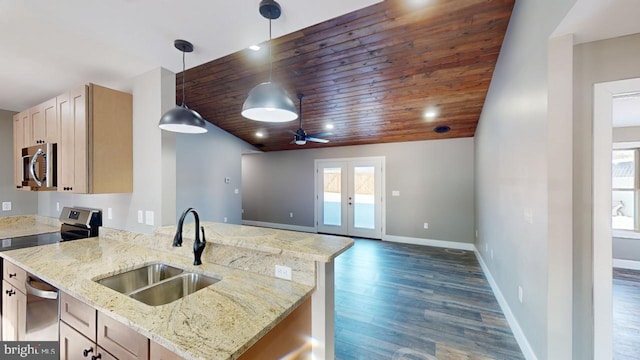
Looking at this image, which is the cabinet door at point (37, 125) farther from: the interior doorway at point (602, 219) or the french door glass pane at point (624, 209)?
the french door glass pane at point (624, 209)

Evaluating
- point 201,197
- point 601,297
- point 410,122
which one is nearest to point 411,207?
point 410,122

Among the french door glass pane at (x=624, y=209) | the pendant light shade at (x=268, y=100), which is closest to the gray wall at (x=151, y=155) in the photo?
the pendant light shade at (x=268, y=100)

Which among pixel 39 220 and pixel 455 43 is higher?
pixel 455 43

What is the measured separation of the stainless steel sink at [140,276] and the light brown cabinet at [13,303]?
0.76m

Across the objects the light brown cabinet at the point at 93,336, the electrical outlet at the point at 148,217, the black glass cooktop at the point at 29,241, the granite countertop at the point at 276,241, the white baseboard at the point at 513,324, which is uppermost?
the electrical outlet at the point at 148,217

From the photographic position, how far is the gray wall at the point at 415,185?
5.08 m

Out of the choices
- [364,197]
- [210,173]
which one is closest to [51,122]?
[210,173]

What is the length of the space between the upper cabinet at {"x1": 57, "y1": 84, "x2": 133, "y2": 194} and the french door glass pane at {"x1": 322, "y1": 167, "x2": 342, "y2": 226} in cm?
474

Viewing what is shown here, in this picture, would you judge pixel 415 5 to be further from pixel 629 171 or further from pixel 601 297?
pixel 629 171

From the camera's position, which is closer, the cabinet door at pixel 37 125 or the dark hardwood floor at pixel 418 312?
the dark hardwood floor at pixel 418 312

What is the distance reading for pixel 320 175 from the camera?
6.64m

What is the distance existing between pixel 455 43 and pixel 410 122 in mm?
2022

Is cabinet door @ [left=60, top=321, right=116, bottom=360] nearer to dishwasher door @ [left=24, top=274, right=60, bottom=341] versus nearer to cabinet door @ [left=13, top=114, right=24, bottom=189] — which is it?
dishwasher door @ [left=24, top=274, right=60, bottom=341]

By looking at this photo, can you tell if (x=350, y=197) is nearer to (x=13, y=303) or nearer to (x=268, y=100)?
(x=268, y=100)
